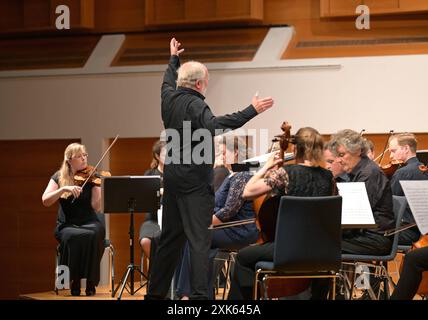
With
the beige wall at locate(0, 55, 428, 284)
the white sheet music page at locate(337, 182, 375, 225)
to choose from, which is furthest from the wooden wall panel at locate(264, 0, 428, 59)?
the white sheet music page at locate(337, 182, 375, 225)

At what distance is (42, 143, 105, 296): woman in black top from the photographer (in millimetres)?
6363

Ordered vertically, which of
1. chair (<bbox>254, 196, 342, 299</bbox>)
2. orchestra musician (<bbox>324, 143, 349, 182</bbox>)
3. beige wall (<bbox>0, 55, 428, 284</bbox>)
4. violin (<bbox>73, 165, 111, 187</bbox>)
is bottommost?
chair (<bbox>254, 196, 342, 299</bbox>)

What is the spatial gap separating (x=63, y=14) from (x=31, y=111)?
1068 millimetres

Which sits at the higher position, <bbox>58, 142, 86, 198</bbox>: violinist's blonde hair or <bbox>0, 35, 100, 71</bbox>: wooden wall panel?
<bbox>0, 35, 100, 71</bbox>: wooden wall panel

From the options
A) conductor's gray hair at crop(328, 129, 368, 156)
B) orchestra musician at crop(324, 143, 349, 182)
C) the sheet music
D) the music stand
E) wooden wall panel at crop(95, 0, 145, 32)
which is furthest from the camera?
wooden wall panel at crop(95, 0, 145, 32)

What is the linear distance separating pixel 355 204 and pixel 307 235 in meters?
0.62

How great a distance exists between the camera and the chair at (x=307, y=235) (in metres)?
4.29

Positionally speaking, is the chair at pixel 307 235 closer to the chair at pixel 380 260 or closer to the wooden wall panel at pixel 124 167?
the chair at pixel 380 260

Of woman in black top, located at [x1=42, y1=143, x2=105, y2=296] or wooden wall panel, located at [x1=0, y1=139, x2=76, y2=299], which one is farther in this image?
wooden wall panel, located at [x1=0, y1=139, x2=76, y2=299]

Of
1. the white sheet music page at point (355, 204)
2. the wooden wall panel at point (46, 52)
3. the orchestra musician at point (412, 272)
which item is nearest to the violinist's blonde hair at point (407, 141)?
the white sheet music page at point (355, 204)

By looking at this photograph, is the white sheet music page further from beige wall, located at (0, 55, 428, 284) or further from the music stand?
beige wall, located at (0, 55, 428, 284)

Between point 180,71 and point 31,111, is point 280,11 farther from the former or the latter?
point 180,71

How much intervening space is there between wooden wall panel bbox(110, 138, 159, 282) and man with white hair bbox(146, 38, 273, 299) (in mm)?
3513
